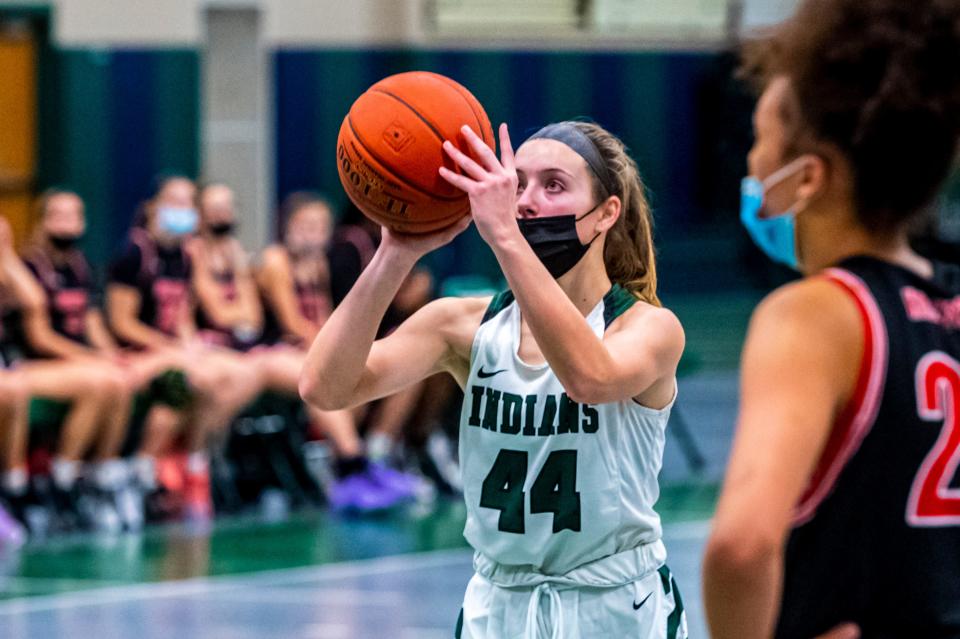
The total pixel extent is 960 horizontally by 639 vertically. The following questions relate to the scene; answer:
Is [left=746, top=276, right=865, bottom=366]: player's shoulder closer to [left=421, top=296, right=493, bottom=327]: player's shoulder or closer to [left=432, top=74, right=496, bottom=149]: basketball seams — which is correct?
[left=432, top=74, right=496, bottom=149]: basketball seams

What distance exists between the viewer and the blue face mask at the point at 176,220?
9398 mm

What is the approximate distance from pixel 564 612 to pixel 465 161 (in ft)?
2.72

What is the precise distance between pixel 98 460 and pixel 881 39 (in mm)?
7646

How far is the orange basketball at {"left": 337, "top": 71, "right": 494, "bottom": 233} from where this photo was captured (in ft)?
9.83

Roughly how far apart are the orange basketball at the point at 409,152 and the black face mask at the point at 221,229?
6.68 meters

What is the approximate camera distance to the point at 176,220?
9.42m

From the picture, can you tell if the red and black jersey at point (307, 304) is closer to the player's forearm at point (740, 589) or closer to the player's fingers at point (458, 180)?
the player's fingers at point (458, 180)

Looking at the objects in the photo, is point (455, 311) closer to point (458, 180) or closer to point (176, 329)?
point (458, 180)

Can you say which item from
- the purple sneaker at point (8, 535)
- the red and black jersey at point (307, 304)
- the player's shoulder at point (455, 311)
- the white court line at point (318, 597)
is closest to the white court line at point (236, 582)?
the white court line at point (318, 597)

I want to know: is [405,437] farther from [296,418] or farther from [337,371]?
[337,371]

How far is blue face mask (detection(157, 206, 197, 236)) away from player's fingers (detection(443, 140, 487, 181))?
21.7 feet

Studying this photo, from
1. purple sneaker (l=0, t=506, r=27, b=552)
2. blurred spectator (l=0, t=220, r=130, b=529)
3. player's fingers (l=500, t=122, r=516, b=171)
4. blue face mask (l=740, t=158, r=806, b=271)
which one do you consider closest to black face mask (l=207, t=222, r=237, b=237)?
blurred spectator (l=0, t=220, r=130, b=529)

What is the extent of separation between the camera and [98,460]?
8961mm

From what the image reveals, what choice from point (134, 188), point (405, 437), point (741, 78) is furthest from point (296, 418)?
point (741, 78)
